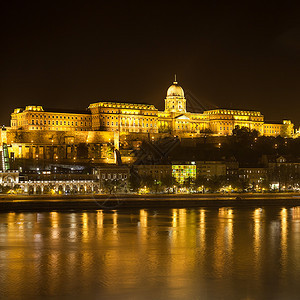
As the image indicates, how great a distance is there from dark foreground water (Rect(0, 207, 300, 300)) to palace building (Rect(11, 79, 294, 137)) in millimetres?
32798

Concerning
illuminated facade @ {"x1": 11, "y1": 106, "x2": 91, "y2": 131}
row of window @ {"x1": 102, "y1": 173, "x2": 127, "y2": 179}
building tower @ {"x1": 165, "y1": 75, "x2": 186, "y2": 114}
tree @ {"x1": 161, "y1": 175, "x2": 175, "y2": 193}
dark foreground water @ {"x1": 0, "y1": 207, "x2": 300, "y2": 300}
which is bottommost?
dark foreground water @ {"x1": 0, "y1": 207, "x2": 300, "y2": 300}

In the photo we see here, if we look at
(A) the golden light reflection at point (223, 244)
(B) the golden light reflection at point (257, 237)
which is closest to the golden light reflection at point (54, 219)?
(A) the golden light reflection at point (223, 244)

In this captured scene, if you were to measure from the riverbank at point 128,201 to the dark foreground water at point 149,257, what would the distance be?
414 centimetres

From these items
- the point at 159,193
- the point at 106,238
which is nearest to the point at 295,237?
the point at 106,238

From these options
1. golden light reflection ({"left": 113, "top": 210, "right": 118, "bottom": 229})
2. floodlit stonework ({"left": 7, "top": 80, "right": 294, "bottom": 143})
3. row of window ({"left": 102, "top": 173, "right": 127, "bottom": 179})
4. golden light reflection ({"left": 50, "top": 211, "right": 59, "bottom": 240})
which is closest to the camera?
golden light reflection ({"left": 50, "top": 211, "right": 59, "bottom": 240})

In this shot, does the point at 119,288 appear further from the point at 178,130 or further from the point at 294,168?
the point at 178,130

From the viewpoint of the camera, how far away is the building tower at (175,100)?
270 ft

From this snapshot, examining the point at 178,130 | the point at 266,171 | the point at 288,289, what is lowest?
the point at 288,289

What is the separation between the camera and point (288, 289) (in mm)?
19938

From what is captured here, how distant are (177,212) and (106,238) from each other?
11.6m

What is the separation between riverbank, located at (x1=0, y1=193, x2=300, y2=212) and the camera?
41.3 metres

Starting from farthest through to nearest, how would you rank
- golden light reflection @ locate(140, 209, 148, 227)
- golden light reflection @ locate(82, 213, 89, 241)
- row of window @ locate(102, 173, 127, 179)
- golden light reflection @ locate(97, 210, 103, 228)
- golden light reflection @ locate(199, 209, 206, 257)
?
row of window @ locate(102, 173, 127, 179), golden light reflection @ locate(140, 209, 148, 227), golden light reflection @ locate(97, 210, 103, 228), golden light reflection @ locate(82, 213, 89, 241), golden light reflection @ locate(199, 209, 206, 257)

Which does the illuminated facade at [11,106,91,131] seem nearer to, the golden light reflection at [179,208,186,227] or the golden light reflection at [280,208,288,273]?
the golden light reflection at [179,208,186,227]

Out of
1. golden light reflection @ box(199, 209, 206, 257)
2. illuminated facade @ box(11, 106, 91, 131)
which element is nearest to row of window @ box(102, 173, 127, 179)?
illuminated facade @ box(11, 106, 91, 131)
